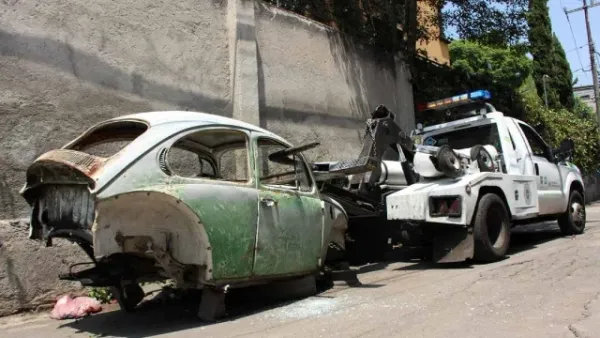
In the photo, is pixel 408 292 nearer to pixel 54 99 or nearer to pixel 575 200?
pixel 54 99

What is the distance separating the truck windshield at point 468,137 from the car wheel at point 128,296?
19.0 feet

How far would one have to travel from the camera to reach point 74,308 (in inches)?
247

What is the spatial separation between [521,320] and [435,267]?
325 cm

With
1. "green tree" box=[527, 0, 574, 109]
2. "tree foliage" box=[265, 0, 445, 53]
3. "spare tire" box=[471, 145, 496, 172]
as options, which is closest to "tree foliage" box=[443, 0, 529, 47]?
"tree foliage" box=[265, 0, 445, 53]

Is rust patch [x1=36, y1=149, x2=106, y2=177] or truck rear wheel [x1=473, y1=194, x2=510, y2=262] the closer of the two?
rust patch [x1=36, y1=149, x2=106, y2=177]

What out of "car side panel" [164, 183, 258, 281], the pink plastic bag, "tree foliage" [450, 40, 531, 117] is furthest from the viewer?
"tree foliage" [450, 40, 531, 117]

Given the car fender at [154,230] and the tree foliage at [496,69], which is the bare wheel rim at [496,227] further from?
the tree foliage at [496,69]

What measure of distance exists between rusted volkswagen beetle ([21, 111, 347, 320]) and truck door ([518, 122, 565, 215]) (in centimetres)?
509

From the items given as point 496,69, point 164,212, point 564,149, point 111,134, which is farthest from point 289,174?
point 496,69

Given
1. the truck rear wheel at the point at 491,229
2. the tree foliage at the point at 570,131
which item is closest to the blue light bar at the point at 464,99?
the truck rear wheel at the point at 491,229

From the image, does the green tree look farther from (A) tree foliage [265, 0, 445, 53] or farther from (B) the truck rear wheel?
(B) the truck rear wheel

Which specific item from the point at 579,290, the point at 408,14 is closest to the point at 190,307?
the point at 579,290

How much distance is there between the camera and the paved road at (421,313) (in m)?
4.70

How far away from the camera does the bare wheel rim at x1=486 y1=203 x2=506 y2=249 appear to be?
8044 mm
